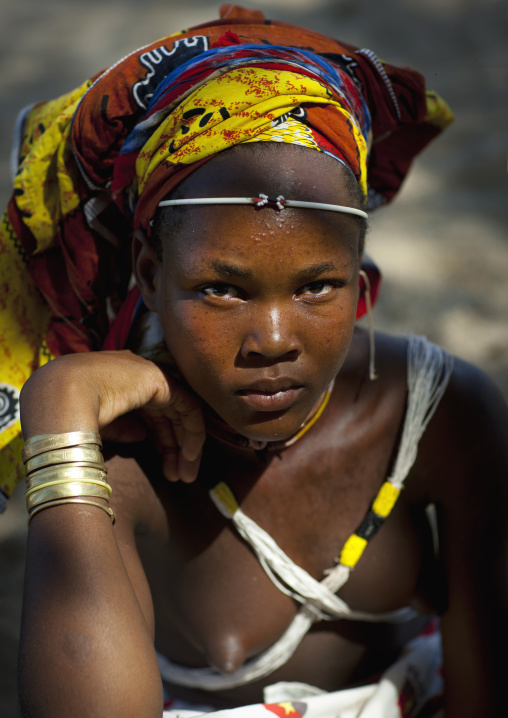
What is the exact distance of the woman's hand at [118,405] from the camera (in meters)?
1.20

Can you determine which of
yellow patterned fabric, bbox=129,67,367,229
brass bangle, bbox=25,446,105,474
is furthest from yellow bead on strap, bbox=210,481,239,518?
yellow patterned fabric, bbox=129,67,367,229

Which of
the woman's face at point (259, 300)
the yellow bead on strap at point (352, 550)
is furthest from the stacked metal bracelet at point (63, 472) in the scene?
the yellow bead on strap at point (352, 550)

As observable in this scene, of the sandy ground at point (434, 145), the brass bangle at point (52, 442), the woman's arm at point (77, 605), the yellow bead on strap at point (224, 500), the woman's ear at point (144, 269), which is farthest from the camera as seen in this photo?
the sandy ground at point (434, 145)

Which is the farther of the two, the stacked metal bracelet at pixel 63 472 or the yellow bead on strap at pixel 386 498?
the yellow bead on strap at pixel 386 498

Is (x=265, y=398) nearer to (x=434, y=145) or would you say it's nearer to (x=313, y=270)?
(x=313, y=270)

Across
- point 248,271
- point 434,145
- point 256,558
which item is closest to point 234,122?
point 248,271

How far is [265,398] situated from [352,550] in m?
0.49

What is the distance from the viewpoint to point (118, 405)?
4.30ft

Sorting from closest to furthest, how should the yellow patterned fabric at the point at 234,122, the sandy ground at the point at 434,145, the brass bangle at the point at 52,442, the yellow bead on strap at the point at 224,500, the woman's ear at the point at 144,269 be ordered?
the brass bangle at the point at 52,442
the yellow patterned fabric at the point at 234,122
the woman's ear at the point at 144,269
the yellow bead on strap at the point at 224,500
the sandy ground at the point at 434,145

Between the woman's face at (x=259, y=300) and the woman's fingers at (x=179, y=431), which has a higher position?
the woman's face at (x=259, y=300)

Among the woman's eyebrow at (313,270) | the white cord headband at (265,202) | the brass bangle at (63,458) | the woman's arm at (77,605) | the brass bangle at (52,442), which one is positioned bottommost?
the woman's arm at (77,605)

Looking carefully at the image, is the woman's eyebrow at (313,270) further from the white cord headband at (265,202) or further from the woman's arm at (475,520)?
the woman's arm at (475,520)

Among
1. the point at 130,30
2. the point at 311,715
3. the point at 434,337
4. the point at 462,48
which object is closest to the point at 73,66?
the point at 130,30

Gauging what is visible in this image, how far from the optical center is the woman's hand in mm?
1203
